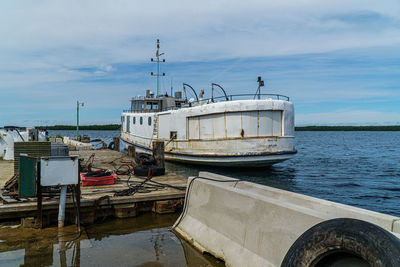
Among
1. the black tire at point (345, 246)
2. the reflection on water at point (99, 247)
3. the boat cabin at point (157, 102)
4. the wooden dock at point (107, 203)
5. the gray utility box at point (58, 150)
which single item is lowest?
the reflection on water at point (99, 247)

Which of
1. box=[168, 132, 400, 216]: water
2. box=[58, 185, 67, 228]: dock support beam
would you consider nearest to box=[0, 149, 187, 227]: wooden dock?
box=[58, 185, 67, 228]: dock support beam

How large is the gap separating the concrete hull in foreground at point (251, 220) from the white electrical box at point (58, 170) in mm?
2338

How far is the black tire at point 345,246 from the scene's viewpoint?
2.52m

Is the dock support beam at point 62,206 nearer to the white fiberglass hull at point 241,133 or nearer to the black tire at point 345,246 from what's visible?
the black tire at point 345,246

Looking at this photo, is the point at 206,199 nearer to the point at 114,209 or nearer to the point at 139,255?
the point at 139,255

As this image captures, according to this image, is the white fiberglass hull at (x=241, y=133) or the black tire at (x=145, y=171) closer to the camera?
the black tire at (x=145, y=171)

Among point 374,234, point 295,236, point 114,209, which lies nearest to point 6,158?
point 114,209

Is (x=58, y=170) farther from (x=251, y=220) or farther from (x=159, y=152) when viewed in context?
(x=159, y=152)

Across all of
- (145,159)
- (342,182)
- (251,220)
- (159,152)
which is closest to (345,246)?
(251,220)

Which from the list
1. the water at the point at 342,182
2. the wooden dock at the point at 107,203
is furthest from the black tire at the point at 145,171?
the water at the point at 342,182

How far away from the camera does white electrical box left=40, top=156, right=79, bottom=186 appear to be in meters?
5.68

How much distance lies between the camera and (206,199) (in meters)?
5.64

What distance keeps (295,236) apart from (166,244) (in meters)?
2.74

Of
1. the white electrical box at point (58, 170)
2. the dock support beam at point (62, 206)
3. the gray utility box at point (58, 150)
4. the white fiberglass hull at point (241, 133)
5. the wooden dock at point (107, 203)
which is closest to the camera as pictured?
the white electrical box at point (58, 170)
